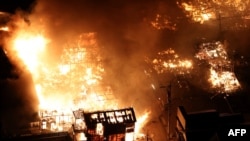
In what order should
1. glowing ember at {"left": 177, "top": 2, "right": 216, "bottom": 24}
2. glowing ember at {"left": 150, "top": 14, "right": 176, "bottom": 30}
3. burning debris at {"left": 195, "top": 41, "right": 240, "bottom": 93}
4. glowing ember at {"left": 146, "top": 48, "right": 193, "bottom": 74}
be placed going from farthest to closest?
glowing ember at {"left": 177, "top": 2, "right": 216, "bottom": 24} < glowing ember at {"left": 150, "top": 14, "right": 176, "bottom": 30} < glowing ember at {"left": 146, "top": 48, "right": 193, "bottom": 74} < burning debris at {"left": 195, "top": 41, "right": 240, "bottom": 93}

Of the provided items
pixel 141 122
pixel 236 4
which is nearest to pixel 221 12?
pixel 236 4

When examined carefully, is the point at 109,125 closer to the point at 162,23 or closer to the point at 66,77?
the point at 66,77

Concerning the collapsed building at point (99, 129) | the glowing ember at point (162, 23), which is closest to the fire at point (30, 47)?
the collapsed building at point (99, 129)

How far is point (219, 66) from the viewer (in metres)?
30.6

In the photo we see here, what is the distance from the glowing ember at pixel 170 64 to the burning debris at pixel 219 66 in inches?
67.5

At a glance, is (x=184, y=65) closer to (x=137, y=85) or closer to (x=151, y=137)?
(x=137, y=85)

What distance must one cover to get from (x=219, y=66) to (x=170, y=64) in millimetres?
4433

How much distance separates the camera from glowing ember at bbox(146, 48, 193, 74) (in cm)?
3044

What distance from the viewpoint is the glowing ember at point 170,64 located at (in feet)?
99.9

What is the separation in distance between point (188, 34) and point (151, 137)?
42.6 ft

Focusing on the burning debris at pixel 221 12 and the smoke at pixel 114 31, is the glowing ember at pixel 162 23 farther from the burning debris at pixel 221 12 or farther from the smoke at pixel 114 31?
the burning debris at pixel 221 12

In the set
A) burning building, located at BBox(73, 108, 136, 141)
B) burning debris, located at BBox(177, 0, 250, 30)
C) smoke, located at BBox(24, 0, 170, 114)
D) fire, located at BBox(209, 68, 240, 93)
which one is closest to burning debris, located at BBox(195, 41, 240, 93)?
fire, located at BBox(209, 68, 240, 93)

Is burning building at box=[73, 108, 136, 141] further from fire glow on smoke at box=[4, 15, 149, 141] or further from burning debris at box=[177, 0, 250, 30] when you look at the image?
burning debris at box=[177, 0, 250, 30]

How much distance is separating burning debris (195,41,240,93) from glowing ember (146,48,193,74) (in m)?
1.71
